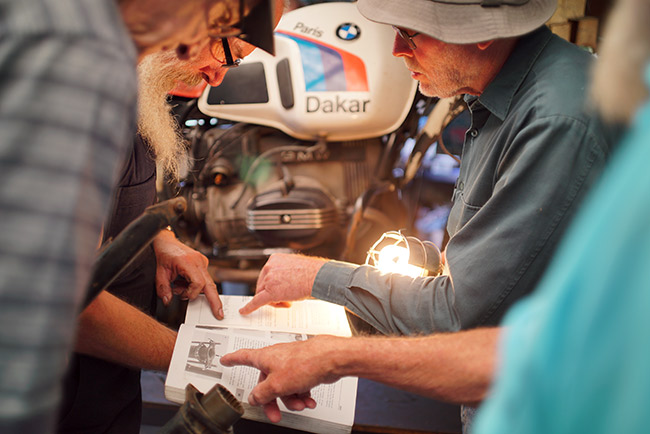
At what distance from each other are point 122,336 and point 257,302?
0.36 metres

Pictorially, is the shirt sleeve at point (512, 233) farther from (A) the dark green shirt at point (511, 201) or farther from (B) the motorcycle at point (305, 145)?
(B) the motorcycle at point (305, 145)

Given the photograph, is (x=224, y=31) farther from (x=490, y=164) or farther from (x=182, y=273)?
(x=182, y=273)

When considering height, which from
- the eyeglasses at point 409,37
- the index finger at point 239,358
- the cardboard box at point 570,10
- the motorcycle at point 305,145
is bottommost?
the motorcycle at point 305,145

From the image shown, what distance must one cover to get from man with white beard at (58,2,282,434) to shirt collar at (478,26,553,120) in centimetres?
59

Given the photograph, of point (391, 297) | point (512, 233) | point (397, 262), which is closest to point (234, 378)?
point (391, 297)

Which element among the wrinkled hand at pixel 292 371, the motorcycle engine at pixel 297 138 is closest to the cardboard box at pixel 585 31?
the motorcycle engine at pixel 297 138

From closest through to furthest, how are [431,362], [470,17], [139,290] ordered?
[431,362]
[470,17]
[139,290]

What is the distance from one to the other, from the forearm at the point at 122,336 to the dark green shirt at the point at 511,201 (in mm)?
428

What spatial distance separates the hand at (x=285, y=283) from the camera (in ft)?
4.53

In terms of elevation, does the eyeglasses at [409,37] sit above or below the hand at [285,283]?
above

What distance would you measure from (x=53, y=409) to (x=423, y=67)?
3.94 feet

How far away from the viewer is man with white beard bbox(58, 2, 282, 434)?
1.21 meters

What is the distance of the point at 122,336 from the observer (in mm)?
1207

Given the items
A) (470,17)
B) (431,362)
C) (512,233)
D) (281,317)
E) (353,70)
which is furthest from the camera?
(353,70)
